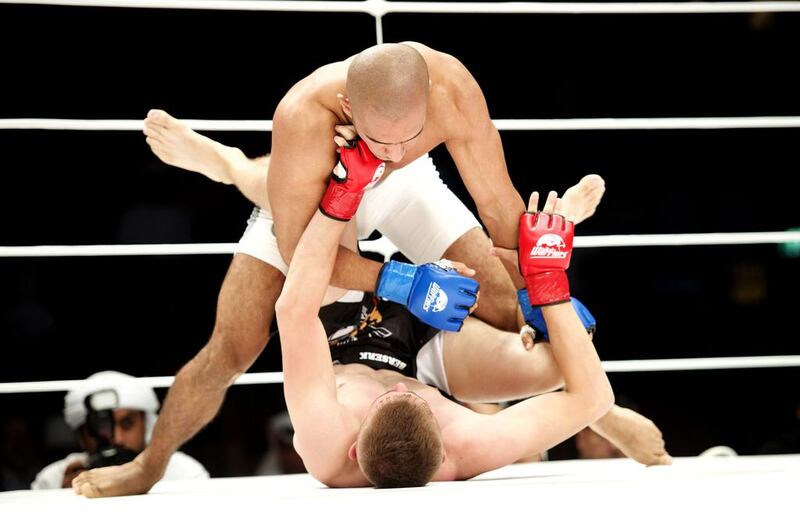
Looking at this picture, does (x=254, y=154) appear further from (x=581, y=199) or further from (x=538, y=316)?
(x=538, y=316)

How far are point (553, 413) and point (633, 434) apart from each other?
380 millimetres

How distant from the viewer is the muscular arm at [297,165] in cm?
162

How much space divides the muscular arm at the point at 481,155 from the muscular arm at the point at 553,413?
21 cm

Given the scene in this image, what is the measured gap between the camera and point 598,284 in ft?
11.4

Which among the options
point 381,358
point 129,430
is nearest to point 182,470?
point 129,430

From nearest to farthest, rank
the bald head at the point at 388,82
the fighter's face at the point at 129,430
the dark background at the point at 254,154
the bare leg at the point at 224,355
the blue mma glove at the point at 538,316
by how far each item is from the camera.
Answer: the bald head at the point at 388,82, the blue mma glove at the point at 538,316, the bare leg at the point at 224,355, the fighter's face at the point at 129,430, the dark background at the point at 254,154

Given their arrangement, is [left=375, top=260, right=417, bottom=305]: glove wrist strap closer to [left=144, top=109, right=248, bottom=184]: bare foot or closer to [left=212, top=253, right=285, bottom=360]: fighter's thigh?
[left=212, top=253, right=285, bottom=360]: fighter's thigh

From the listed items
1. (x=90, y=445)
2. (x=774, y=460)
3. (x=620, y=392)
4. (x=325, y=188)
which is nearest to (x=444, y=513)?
(x=325, y=188)

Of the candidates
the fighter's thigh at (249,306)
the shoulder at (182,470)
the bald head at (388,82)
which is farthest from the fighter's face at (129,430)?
the bald head at (388,82)

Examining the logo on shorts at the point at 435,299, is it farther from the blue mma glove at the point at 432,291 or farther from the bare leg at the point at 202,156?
the bare leg at the point at 202,156

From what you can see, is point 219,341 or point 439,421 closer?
point 439,421

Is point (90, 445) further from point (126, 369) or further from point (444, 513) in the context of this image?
point (444, 513)

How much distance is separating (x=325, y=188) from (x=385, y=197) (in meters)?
0.36

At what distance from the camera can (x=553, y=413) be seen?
1.68 metres
